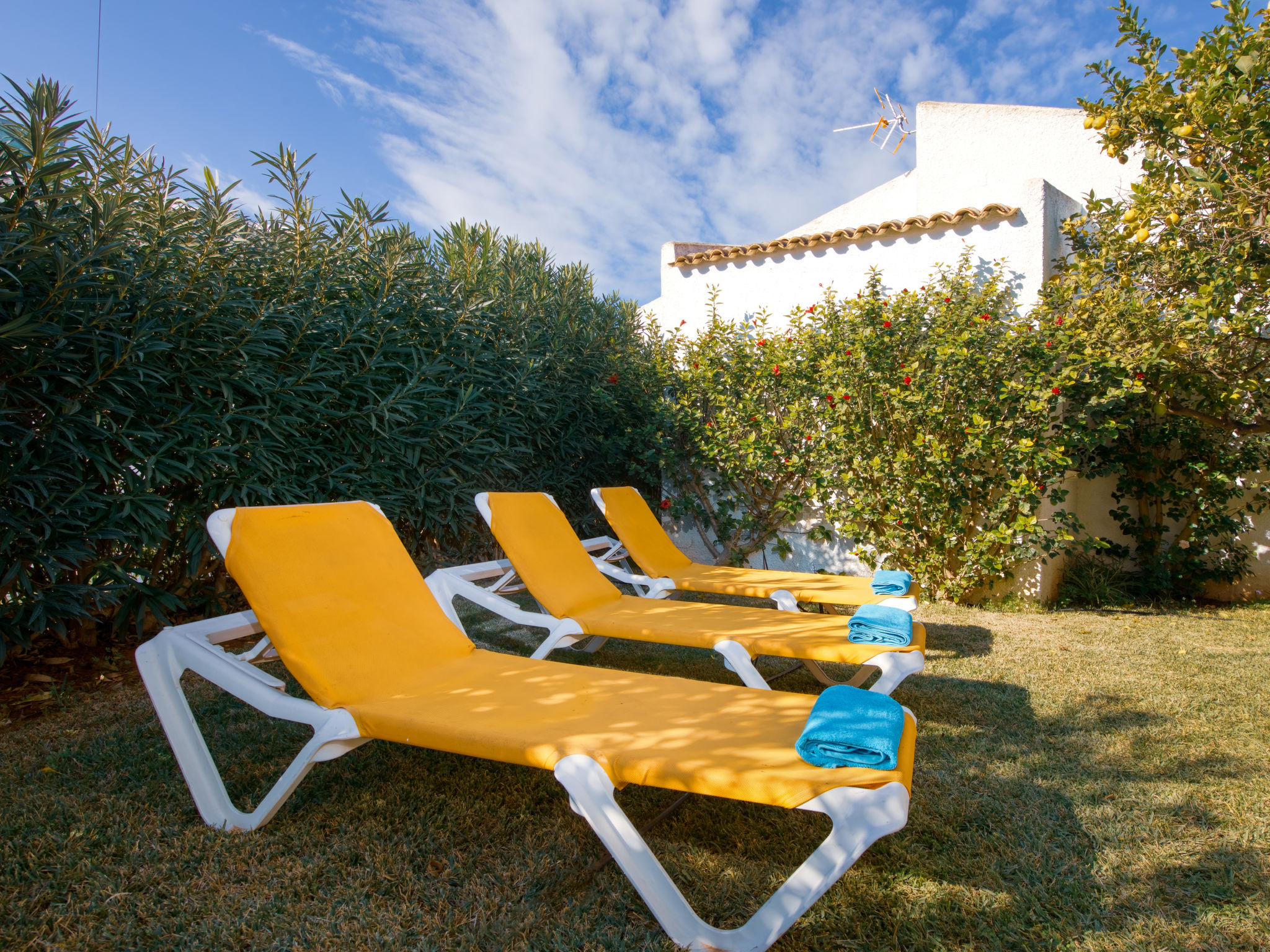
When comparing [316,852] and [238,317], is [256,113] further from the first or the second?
[316,852]

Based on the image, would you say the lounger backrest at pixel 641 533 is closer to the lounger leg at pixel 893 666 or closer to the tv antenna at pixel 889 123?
the lounger leg at pixel 893 666

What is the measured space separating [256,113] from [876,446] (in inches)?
336

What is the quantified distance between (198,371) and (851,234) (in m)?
5.40

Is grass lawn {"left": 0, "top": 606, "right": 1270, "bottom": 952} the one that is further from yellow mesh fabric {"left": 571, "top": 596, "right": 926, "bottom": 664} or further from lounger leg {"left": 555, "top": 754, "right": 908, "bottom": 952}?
yellow mesh fabric {"left": 571, "top": 596, "right": 926, "bottom": 664}

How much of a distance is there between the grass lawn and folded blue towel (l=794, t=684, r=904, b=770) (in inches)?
17.0

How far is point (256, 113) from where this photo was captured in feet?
28.7

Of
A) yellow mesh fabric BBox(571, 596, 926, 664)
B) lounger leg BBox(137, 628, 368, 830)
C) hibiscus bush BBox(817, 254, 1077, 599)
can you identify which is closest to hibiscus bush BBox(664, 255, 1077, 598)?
hibiscus bush BBox(817, 254, 1077, 599)

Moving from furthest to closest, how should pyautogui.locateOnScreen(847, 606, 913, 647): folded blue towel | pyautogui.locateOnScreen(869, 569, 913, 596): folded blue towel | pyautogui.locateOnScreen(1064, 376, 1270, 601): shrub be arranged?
1. pyautogui.locateOnScreen(1064, 376, 1270, 601): shrub
2. pyautogui.locateOnScreen(869, 569, 913, 596): folded blue towel
3. pyautogui.locateOnScreen(847, 606, 913, 647): folded blue towel

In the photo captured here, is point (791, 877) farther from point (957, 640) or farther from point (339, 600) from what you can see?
point (957, 640)

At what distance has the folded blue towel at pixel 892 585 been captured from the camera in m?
3.80

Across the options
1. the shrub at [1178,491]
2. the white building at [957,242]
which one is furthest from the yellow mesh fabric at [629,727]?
the shrub at [1178,491]

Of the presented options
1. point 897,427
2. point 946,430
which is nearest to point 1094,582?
point 946,430

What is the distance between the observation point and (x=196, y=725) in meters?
2.15

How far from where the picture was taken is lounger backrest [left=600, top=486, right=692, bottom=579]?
4.77 m
